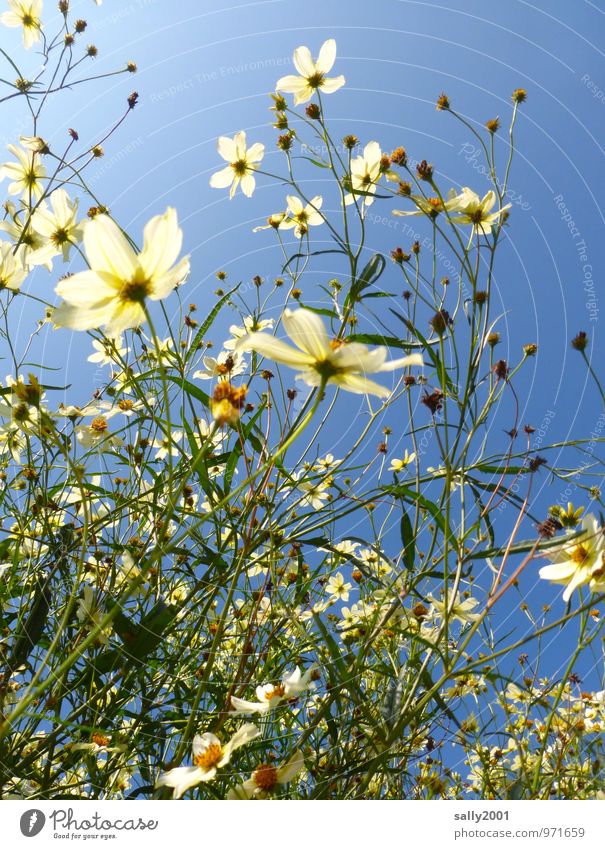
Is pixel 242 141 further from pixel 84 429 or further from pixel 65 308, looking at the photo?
pixel 65 308

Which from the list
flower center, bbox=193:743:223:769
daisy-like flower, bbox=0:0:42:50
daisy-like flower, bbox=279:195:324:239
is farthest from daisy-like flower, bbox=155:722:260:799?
daisy-like flower, bbox=0:0:42:50

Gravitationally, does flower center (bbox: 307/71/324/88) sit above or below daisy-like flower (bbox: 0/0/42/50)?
below

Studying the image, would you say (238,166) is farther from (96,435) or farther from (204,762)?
(204,762)

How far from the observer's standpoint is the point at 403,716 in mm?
471

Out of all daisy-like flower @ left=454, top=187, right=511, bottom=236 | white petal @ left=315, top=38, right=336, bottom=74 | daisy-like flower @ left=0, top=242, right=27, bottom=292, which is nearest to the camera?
daisy-like flower @ left=0, top=242, right=27, bottom=292

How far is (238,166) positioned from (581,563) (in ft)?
3.07

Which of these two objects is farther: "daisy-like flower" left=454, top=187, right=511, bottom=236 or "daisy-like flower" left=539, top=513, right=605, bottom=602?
"daisy-like flower" left=454, top=187, right=511, bottom=236

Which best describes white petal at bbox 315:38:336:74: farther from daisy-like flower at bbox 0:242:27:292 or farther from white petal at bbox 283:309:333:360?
white petal at bbox 283:309:333:360

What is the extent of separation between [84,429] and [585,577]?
71 cm

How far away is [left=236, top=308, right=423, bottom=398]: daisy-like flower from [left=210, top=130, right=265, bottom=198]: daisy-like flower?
79 centimetres

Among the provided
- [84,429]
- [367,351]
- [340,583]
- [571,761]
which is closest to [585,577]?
[367,351]

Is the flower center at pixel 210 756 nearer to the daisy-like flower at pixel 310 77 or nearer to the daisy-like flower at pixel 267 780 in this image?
the daisy-like flower at pixel 267 780

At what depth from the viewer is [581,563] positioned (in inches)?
20.4

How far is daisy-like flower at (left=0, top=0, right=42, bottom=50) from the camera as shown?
96 cm
